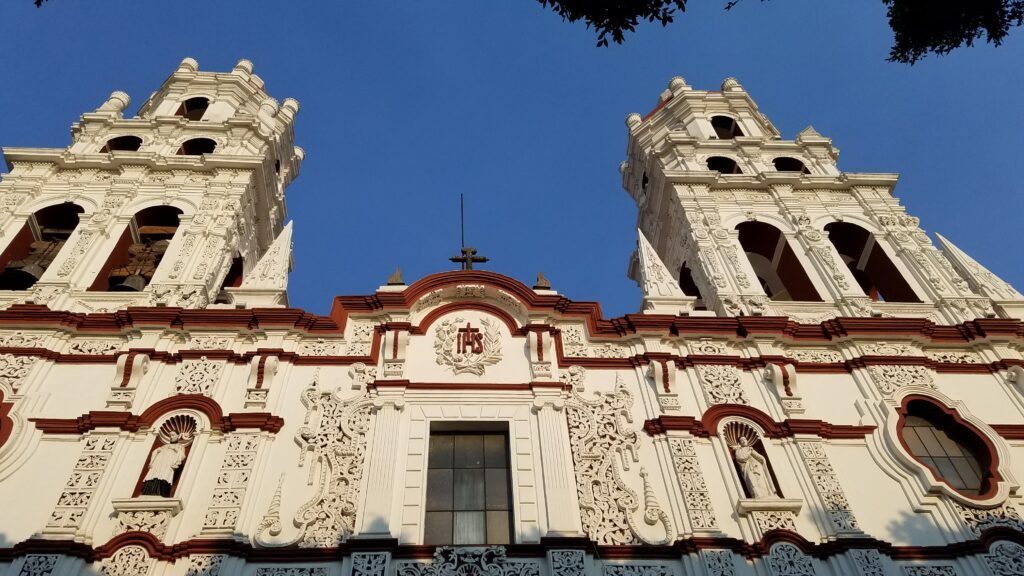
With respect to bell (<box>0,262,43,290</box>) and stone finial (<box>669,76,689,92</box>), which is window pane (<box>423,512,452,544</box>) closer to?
bell (<box>0,262,43,290</box>)

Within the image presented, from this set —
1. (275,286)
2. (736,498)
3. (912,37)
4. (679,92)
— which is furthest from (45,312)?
(679,92)

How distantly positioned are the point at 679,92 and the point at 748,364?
1358cm

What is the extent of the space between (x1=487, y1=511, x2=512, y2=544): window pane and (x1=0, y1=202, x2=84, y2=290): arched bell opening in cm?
984

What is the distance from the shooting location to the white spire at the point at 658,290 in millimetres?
→ 13336

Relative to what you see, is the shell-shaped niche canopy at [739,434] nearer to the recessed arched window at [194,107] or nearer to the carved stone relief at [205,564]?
the carved stone relief at [205,564]

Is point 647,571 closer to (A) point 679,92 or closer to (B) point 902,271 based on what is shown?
(B) point 902,271

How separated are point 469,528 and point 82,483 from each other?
4.78 m

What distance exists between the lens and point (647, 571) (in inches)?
349

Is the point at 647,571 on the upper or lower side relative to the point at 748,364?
lower

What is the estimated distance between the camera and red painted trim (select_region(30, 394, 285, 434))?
10219 mm

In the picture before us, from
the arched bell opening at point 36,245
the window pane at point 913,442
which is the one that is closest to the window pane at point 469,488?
the window pane at point 913,442

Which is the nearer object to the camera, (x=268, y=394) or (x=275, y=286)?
(x=268, y=394)

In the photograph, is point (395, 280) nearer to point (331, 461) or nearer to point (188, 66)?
point (331, 461)

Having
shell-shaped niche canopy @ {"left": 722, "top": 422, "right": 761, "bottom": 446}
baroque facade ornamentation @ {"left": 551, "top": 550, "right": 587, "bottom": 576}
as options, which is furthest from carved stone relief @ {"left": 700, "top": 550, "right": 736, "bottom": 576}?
shell-shaped niche canopy @ {"left": 722, "top": 422, "right": 761, "bottom": 446}
